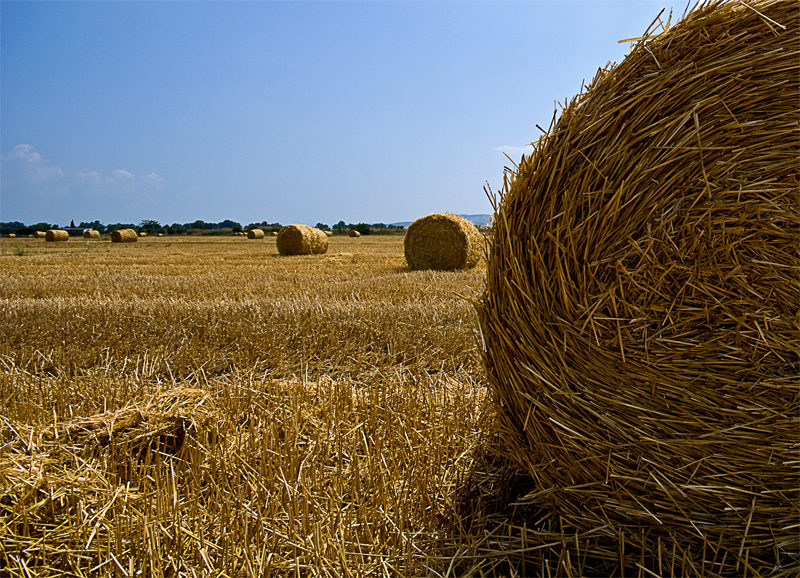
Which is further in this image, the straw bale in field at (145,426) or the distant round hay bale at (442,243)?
A: the distant round hay bale at (442,243)

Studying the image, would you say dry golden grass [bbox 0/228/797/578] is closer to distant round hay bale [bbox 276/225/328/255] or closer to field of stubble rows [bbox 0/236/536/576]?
field of stubble rows [bbox 0/236/536/576]

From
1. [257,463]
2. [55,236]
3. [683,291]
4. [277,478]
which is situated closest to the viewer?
[683,291]

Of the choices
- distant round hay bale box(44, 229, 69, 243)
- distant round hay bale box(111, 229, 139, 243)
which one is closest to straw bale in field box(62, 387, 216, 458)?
distant round hay bale box(111, 229, 139, 243)

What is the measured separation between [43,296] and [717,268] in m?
8.05

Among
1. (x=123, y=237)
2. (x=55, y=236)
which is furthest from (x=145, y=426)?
(x=55, y=236)

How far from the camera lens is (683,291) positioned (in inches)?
71.2

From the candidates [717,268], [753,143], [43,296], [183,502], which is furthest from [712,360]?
[43,296]

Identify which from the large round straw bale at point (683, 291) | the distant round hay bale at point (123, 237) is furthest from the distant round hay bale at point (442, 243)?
the distant round hay bale at point (123, 237)

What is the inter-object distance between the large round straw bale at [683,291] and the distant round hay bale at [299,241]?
1375 centimetres

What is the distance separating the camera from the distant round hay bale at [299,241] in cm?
1530

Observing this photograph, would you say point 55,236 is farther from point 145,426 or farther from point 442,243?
point 145,426

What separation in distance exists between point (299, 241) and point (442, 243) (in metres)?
6.31

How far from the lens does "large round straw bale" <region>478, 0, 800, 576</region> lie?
1.75 metres

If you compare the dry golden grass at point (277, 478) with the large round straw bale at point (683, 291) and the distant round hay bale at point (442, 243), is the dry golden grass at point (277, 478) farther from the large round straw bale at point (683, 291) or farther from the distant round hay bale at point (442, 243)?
the distant round hay bale at point (442, 243)
